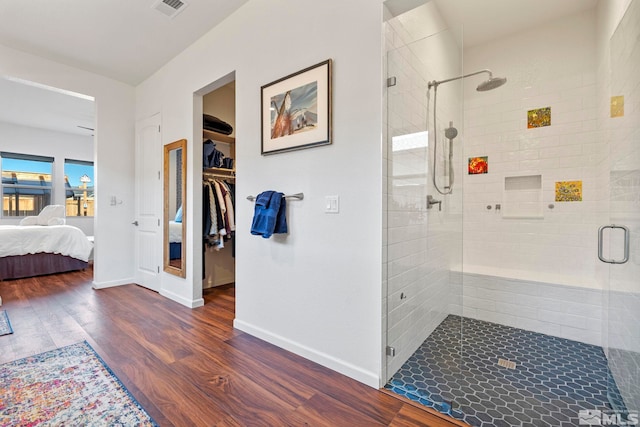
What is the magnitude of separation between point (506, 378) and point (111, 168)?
15.7 ft

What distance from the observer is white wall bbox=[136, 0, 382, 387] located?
1.76 m

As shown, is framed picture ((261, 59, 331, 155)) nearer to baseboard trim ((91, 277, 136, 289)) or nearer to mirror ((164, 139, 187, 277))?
mirror ((164, 139, 187, 277))

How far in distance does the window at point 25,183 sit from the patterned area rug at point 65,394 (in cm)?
643

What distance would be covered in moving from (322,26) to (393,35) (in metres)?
0.48

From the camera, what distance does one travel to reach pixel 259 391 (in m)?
1.68

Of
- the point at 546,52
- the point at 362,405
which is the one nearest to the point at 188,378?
the point at 362,405

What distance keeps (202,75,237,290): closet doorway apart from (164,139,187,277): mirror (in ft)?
0.74

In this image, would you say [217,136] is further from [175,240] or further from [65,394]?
[65,394]

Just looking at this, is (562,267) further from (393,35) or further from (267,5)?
(267,5)

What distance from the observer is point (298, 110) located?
2117mm

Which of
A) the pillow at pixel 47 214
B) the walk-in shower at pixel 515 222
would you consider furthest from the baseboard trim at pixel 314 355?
the pillow at pixel 47 214

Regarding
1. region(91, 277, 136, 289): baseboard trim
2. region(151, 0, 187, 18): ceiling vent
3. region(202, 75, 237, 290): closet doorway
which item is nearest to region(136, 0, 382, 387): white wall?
region(151, 0, 187, 18): ceiling vent

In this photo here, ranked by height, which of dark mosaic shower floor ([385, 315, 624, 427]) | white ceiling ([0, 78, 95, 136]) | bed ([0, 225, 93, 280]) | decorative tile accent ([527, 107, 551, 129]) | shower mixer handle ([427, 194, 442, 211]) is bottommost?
dark mosaic shower floor ([385, 315, 624, 427])

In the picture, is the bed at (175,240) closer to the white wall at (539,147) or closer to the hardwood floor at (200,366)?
the hardwood floor at (200,366)
